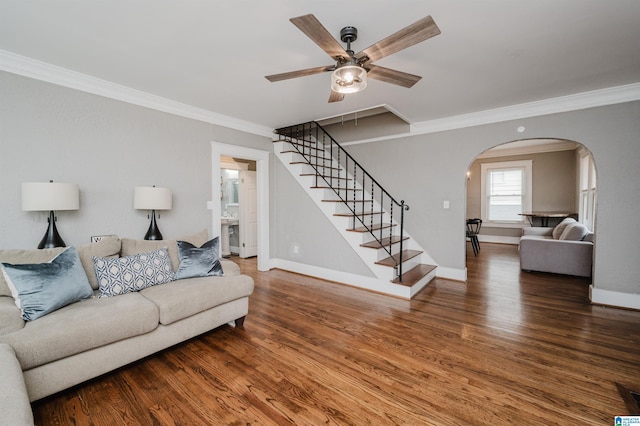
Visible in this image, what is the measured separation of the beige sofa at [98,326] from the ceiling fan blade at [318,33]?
223 cm

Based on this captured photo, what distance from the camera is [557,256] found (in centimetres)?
472

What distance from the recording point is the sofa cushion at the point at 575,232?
468 cm

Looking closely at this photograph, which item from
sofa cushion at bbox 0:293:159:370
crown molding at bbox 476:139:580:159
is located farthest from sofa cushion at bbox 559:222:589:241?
sofa cushion at bbox 0:293:159:370

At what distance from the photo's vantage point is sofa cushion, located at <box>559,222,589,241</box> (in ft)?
15.4

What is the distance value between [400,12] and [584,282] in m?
5.15

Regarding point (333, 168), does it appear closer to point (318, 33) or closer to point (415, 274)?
point (415, 274)

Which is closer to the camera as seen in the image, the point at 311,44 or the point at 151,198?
the point at 311,44

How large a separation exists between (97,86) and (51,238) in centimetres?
168

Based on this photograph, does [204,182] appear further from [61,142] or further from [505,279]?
[505,279]

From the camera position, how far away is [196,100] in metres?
3.56

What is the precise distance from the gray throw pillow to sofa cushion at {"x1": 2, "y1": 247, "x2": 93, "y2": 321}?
782 millimetres

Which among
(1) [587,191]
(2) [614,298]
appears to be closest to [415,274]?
(2) [614,298]

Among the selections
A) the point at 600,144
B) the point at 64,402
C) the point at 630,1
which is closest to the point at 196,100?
the point at 64,402

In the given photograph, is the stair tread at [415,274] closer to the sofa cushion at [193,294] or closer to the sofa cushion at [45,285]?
the sofa cushion at [193,294]
